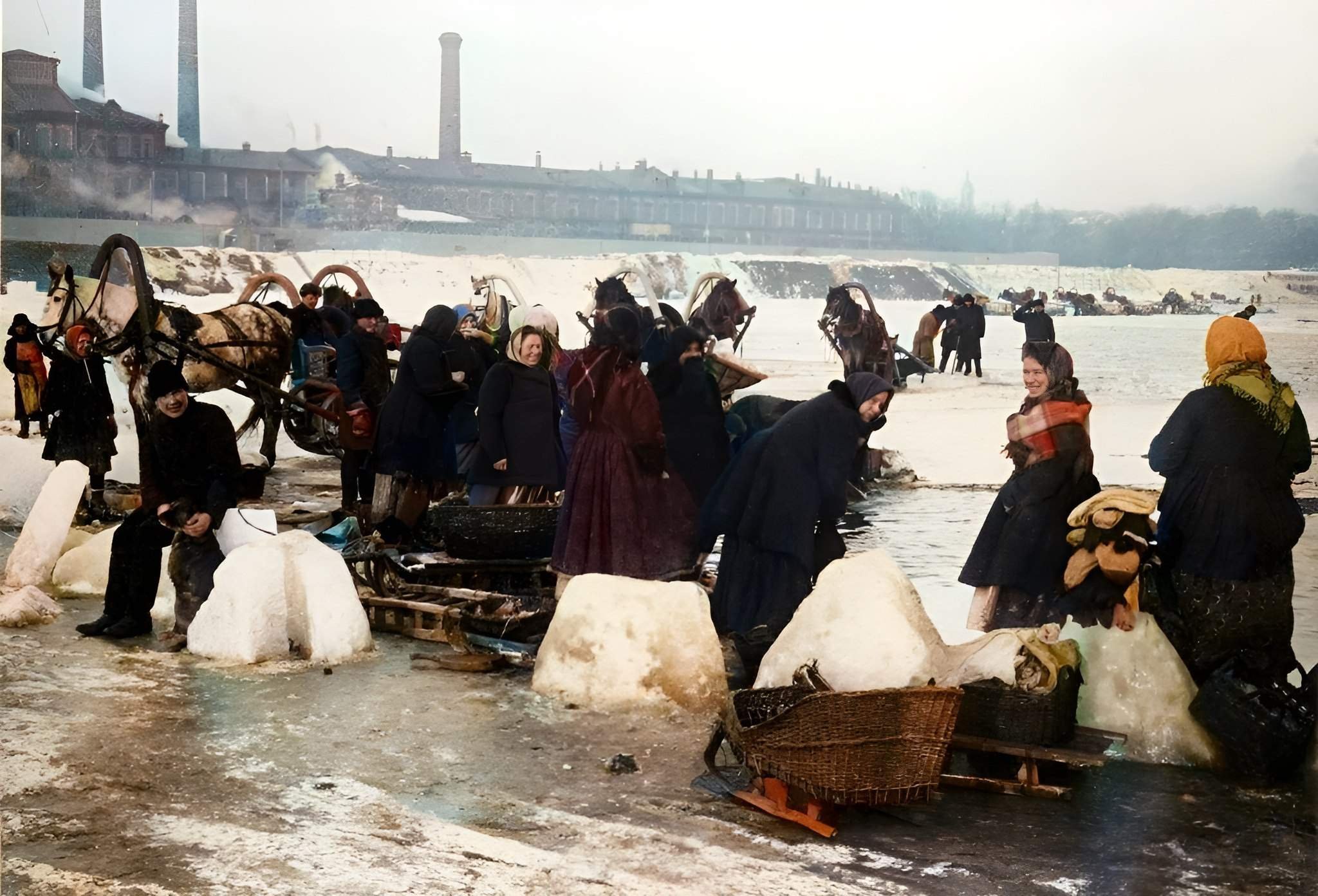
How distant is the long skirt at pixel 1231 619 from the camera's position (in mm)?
5129

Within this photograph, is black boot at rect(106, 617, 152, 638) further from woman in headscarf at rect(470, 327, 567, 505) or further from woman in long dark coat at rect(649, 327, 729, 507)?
woman in long dark coat at rect(649, 327, 729, 507)

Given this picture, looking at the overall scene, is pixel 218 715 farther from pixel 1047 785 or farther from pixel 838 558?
pixel 1047 785

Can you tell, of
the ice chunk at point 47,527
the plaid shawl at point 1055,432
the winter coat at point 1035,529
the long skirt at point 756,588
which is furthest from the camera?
the ice chunk at point 47,527

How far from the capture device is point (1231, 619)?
16.9 feet

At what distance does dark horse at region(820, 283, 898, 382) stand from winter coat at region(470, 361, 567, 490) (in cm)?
151

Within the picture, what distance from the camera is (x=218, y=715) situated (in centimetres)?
571

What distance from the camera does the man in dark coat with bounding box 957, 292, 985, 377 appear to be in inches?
235

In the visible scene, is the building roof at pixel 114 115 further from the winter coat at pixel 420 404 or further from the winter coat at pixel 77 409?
the winter coat at pixel 420 404

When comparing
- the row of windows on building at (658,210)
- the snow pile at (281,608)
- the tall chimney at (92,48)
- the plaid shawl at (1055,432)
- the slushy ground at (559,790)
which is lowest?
the slushy ground at (559,790)

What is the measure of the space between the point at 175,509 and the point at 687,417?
2.37 metres

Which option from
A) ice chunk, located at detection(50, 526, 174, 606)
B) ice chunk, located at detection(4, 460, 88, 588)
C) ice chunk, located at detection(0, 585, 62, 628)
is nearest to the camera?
ice chunk, located at detection(0, 585, 62, 628)

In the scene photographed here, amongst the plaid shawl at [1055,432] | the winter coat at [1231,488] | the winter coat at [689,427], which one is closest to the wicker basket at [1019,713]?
the winter coat at [1231,488]

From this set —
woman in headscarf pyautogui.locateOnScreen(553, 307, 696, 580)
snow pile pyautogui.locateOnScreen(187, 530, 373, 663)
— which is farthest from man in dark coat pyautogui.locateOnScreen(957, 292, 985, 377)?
snow pile pyautogui.locateOnScreen(187, 530, 373, 663)

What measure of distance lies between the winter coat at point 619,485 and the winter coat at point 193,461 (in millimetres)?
1614
